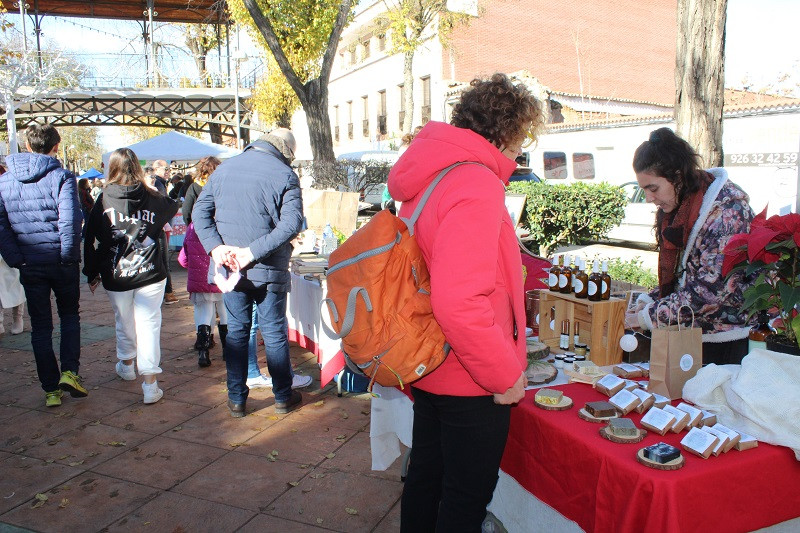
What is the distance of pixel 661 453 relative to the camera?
5.25 feet

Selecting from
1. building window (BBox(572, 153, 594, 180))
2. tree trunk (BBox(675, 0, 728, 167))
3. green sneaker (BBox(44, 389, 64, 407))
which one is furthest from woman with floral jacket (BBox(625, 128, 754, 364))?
building window (BBox(572, 153, 594, 180))

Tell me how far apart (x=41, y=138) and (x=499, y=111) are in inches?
140

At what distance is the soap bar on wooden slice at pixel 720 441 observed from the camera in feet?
5.49

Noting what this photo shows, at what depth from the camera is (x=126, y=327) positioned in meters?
4.49

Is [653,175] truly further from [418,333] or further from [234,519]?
[234,519]

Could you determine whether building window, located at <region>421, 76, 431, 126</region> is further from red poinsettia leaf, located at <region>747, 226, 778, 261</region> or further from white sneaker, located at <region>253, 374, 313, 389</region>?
red poinsettia leaf, located at <region>747, 226, 778, 261</region>

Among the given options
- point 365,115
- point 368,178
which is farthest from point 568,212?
point 365,115

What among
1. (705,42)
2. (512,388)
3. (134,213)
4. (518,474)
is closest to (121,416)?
(134,213)

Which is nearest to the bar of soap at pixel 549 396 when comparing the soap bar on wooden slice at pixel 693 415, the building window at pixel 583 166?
the soap bar on wooden slice at pixel 693 415

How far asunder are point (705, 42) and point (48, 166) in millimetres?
4832

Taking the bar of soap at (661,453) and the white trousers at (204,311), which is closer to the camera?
the bar of soap at (661,453)

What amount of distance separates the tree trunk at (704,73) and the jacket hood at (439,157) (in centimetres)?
348

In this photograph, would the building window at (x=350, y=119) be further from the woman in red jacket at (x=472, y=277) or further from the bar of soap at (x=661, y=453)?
the bar of soap at (x=661, y=453)

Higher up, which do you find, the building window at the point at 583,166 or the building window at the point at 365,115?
the building window at the point at 365,115
